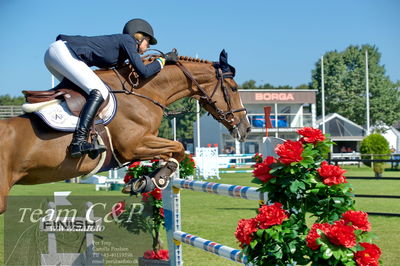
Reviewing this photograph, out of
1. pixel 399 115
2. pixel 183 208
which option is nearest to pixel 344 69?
pixel 399 115

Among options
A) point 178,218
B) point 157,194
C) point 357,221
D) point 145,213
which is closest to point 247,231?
point 357,221

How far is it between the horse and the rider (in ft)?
0.45

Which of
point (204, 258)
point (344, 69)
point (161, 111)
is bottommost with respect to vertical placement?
point (204, 258)

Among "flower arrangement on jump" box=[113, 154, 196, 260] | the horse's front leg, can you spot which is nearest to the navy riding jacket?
the horse's front leg

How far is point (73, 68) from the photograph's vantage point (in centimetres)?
443

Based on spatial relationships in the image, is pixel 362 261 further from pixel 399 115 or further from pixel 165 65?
pixel 399 115

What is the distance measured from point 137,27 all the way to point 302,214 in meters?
2.56

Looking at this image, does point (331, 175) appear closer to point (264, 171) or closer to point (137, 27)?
point (264, 171)

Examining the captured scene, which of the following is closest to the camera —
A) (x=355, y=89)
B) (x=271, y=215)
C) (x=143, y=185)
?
(x=271, y=215)

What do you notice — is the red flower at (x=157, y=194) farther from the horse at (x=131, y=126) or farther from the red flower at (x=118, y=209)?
the horse at (x=131, y=126)

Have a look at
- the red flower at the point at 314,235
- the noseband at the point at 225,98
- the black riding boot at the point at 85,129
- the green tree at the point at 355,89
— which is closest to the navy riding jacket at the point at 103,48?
the black riding boot at the point at 85,129

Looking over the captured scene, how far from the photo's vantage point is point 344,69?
221 feet

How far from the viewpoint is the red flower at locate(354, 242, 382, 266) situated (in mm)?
2822

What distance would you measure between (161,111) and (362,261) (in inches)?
104
